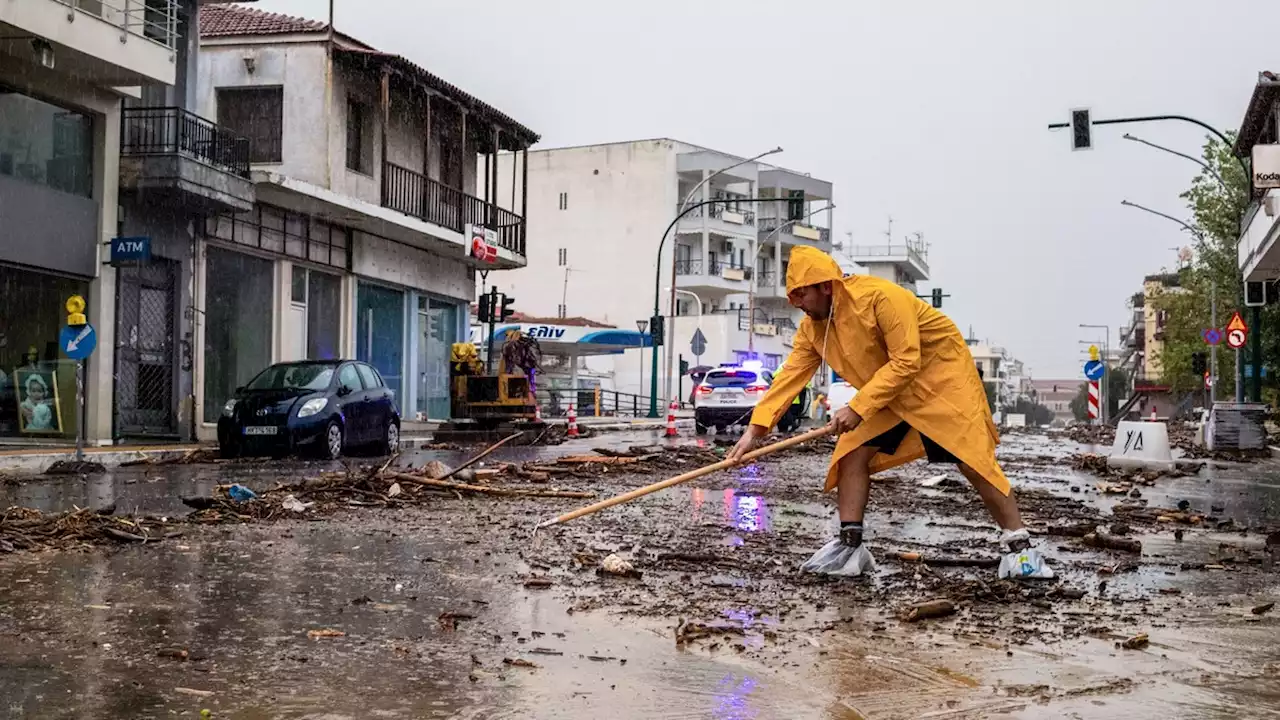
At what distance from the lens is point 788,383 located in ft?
23.0

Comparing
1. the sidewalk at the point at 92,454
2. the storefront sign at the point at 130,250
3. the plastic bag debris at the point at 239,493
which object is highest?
the storefront sign at the point at 130,250

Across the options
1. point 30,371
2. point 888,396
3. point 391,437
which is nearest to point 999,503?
point 888,396

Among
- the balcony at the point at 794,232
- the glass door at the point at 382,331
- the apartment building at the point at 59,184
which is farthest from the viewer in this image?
the balcony at the point at 794,232

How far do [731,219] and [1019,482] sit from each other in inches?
2328

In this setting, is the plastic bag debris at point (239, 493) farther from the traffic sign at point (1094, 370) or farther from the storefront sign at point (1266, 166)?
the traffic sign at point (1094, 370)

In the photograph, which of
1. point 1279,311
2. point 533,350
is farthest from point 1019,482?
point 1279,311

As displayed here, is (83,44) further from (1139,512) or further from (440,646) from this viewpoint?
(440,646)

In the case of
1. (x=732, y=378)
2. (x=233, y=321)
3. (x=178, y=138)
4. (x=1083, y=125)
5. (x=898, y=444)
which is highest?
(x=1083, y=125)

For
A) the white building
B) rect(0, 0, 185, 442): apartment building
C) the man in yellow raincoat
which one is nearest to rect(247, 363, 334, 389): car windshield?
rect(0, 0, 185, 442): apartment building

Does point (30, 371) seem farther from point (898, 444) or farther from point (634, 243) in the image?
point (634, 243)

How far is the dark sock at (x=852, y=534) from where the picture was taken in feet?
21.9

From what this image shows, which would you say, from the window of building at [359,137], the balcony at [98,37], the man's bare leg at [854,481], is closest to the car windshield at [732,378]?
the window of building at [359,137]

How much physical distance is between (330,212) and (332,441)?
11.3 meters

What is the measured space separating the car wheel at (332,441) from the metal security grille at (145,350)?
5.20 metres
